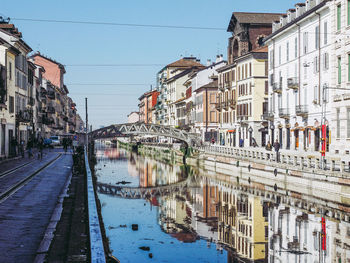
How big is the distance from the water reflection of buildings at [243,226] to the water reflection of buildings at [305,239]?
41 centimetres

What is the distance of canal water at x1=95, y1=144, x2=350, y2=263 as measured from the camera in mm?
A: 17375

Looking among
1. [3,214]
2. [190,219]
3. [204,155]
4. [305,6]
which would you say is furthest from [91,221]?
[204,155]

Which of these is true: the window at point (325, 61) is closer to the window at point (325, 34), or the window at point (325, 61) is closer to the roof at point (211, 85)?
the window at point (325, 34)

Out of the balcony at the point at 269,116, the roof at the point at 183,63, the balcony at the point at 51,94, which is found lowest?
the balcony at the point at 269,116

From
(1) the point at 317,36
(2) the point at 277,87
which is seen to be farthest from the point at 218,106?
(1) the point at 317,36

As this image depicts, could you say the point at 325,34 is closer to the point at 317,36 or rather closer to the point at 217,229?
the point at 317,36

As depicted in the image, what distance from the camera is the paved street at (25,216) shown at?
11961 millimetres

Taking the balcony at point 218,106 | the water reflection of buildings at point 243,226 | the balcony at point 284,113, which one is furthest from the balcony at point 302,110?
the balcony at point 218,106

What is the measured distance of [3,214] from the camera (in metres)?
16.4

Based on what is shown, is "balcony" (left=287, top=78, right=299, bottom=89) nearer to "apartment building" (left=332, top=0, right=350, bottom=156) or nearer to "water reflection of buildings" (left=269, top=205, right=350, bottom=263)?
"apartment building" (left=332, top=0, right=350, bottom=156)

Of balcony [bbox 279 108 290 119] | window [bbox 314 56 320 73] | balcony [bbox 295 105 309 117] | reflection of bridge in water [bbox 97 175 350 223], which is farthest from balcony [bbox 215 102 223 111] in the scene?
window [bbox 314 56 320 73]

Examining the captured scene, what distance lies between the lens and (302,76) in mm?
50312

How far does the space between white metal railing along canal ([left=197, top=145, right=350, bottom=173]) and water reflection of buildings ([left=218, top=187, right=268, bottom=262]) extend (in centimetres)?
413

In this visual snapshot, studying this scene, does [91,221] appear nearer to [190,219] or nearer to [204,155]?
[190,219]
